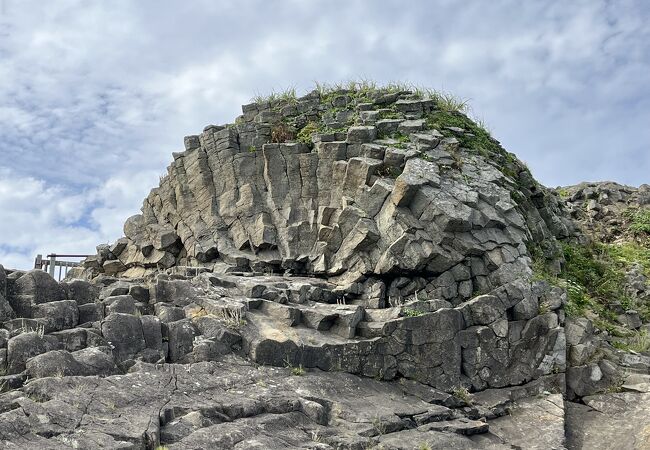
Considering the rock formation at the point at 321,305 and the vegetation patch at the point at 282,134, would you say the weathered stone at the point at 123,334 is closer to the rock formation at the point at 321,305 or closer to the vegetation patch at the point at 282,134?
the rock formation at the point at 321,305

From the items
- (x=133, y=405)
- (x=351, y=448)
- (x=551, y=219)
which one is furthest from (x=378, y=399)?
(x=551, y=219)

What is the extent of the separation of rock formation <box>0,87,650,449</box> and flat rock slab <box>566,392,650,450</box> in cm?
56

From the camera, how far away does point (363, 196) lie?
75.2ft

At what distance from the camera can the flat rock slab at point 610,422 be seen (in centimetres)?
1686

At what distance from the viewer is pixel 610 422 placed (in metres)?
18.0

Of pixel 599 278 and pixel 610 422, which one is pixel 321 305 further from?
pixel 599 278

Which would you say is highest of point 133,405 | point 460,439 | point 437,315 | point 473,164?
point 473,164

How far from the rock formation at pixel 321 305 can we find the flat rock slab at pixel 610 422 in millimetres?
565

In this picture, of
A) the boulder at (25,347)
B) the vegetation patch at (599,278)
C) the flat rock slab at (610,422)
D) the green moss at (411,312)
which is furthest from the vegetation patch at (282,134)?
the flat rock slab at (610,422)

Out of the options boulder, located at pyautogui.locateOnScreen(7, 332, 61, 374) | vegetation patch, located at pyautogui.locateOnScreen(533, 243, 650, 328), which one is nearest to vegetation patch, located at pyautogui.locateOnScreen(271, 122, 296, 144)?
vegetation patch, located at pyautogui.locateOnScreen(533, 243, 650, 328)

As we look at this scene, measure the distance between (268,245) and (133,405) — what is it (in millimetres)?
10769

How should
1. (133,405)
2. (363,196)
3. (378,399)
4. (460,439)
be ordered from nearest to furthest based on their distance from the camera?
(133,405), (460,439), (378,399), (363,196)

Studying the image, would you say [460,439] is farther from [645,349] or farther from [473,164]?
[473,164]

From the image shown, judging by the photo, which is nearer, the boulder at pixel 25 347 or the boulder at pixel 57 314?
the boulder at pixel 25 347
